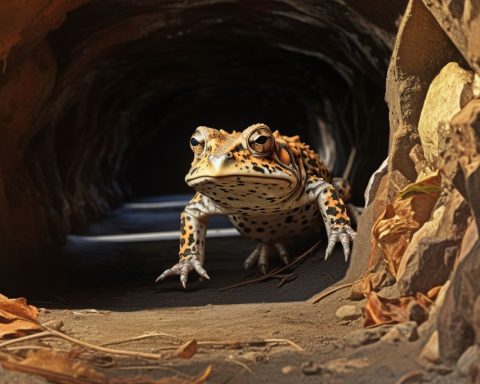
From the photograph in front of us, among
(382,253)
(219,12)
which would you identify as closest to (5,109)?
(219,12)

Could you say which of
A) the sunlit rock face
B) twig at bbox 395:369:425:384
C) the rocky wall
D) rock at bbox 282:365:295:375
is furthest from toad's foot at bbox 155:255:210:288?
twig at bbox 395:369:425:384

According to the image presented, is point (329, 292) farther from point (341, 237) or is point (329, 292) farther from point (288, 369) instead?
point (288, 369)

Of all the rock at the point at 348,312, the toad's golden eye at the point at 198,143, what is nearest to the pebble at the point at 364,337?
the rock at the point at 348,312

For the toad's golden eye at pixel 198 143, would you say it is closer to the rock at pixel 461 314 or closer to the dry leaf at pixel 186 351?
the dry leaf at pixel 186 351

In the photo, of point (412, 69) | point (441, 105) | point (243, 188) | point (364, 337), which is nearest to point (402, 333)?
point (364, 337)

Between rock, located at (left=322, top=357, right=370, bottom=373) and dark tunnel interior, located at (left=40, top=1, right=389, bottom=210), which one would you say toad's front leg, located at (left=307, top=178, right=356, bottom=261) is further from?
rock, located at (left=322, top=357, right=370, bottom=373)
